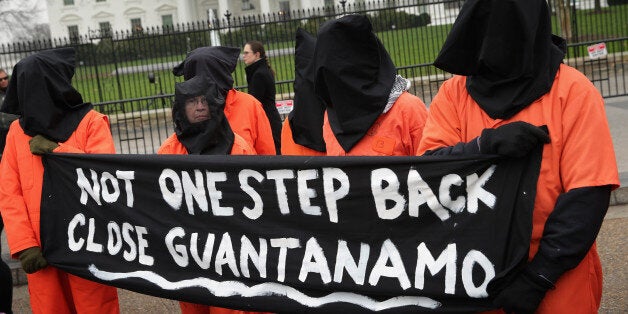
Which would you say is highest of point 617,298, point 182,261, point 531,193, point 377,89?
point 377,89

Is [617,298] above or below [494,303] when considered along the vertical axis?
below

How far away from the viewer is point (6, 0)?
186 ft

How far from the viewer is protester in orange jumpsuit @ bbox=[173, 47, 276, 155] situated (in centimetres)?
616

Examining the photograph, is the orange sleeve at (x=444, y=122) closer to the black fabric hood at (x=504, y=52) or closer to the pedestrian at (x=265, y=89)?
the black fabric hood at (x=504, y=52)

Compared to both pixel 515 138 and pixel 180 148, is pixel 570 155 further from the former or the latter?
pixel 180 148

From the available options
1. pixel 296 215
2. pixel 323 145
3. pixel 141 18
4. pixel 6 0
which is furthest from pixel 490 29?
pixel 141 18

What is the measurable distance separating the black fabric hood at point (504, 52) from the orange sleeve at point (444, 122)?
5.8 inches

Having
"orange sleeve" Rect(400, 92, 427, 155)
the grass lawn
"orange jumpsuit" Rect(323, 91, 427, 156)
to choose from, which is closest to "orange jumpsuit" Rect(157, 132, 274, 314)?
"orange jumpsuit" Rect(323, 91, 427, 156)

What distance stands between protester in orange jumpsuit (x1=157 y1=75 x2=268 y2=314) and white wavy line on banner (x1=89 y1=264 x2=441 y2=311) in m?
0.28

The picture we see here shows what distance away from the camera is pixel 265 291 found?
4.32 m

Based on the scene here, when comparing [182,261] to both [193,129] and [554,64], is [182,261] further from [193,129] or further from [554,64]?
[554,64]

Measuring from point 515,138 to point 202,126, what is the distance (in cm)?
199

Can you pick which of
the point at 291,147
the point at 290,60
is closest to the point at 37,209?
the point at 291,147

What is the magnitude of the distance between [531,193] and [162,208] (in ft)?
6.36
